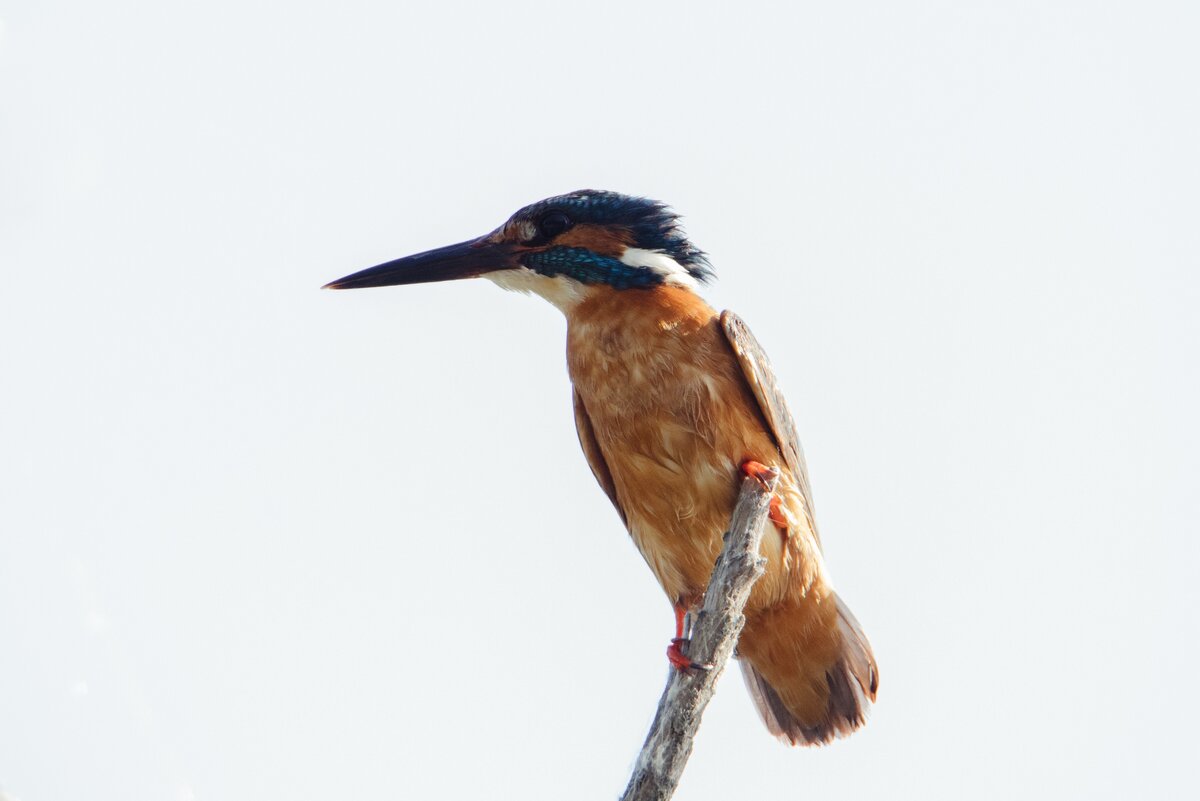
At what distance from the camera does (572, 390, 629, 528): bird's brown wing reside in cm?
595

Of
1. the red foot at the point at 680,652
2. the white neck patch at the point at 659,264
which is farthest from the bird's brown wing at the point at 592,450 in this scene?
the white neck patch at the point at 659,264

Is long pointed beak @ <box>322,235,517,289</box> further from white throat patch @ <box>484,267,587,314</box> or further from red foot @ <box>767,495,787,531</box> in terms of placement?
red foot @ <box>767,495,787,531</box>

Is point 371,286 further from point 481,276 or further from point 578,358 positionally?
point 578,358

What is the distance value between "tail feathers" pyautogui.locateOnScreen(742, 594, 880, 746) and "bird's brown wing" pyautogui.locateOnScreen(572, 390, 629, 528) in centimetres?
107

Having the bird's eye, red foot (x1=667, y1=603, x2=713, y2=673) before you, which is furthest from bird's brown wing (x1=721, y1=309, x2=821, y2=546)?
the bird's eye

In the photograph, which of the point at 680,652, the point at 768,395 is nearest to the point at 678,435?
the point at 768,395

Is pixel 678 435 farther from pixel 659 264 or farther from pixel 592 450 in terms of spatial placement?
pixel 659 264

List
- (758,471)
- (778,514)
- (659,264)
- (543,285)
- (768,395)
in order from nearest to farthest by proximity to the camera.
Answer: (758,471)
(778,514)
(768,395)
(659,264)
(543,285)

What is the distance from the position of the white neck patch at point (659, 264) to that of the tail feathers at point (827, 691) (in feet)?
5.62

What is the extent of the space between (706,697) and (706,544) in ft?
4.46

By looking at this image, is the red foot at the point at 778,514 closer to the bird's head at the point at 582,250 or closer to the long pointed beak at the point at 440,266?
the bird's head at the point at 582,250

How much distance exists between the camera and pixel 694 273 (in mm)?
6453

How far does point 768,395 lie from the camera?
5.75 meters

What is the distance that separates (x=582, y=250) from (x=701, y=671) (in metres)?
2.60
